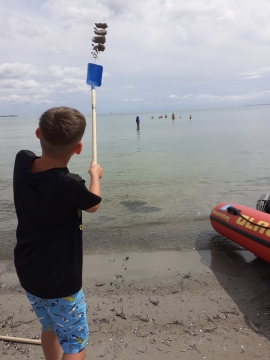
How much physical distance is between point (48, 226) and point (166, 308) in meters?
2.15

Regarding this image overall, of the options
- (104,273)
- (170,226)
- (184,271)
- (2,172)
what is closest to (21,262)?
(104,273)

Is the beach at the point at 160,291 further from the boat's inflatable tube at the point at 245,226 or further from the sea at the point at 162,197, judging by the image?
the boat's inflatable tube at the point at 245,226

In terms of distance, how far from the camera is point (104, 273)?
426 centimetres

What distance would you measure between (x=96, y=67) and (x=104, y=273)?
276 cm

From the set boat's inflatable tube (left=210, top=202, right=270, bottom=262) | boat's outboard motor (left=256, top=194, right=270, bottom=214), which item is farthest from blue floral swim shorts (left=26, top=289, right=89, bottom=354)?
boat's outboard motor (left=256, top=194, right=270, bottom=214)

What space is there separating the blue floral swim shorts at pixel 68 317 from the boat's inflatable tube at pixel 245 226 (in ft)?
10.1

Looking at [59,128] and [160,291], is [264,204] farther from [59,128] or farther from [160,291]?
[59,128]

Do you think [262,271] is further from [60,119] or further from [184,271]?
[60,119]

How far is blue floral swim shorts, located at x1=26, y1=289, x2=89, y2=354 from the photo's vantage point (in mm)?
1844

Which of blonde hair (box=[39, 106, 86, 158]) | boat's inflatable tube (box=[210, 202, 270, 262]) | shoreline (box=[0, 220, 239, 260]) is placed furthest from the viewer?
Result: shoreline (box=[0, 220, 239, 260])

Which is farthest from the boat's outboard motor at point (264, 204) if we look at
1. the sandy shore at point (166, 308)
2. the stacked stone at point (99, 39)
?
the stacked stone at point (99, 39)

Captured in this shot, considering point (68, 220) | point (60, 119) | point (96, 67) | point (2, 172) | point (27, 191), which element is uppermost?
point (96, 67)

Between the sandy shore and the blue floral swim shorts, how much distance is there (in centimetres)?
96

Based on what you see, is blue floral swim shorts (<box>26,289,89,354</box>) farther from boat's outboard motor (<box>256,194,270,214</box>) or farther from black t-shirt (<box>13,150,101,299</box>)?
boat's outboard motor (<box>256,194,270,214</box>)
